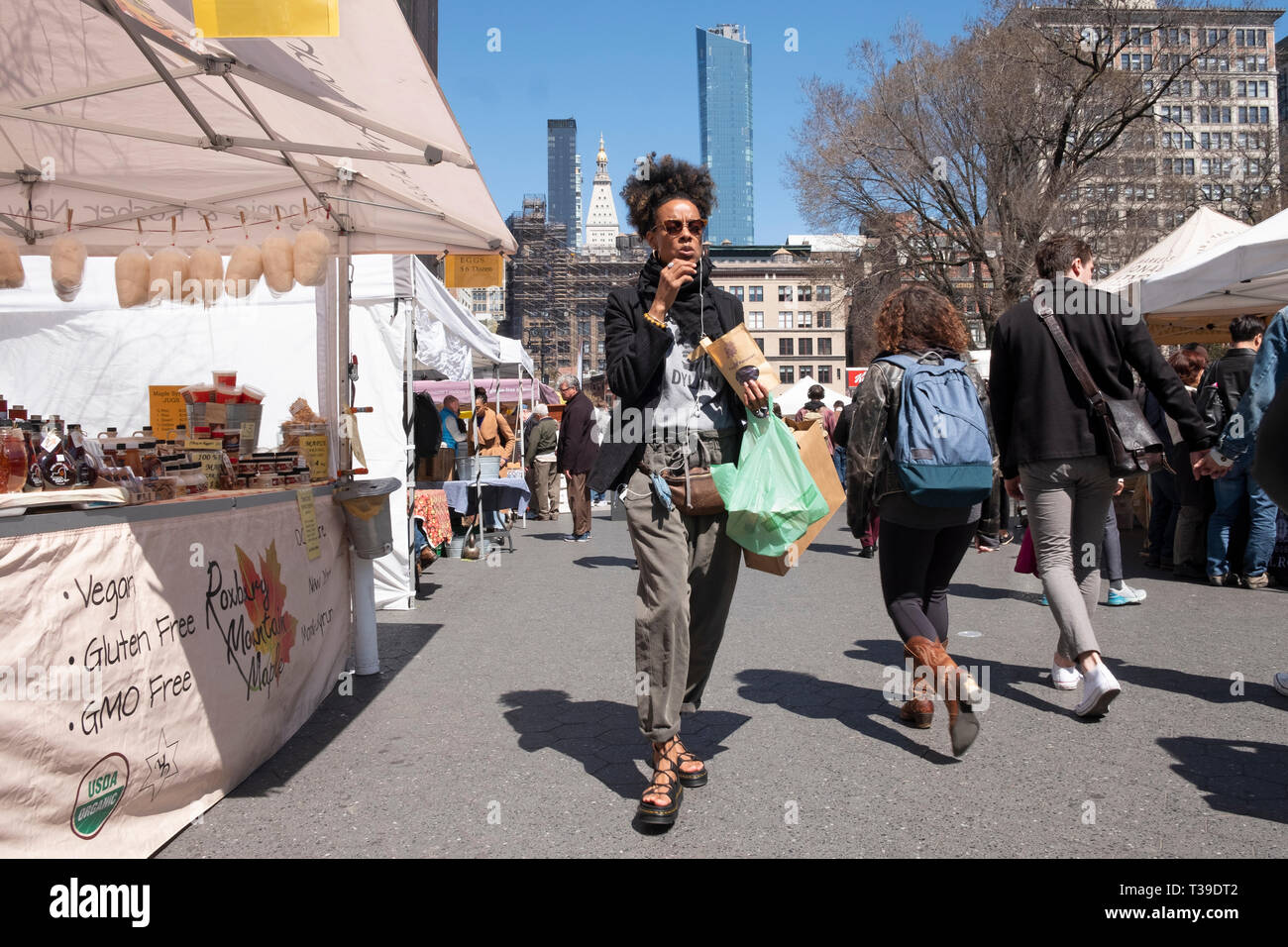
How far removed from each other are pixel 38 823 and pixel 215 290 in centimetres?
354

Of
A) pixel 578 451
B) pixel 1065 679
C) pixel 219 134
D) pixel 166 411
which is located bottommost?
pixel 1065 679

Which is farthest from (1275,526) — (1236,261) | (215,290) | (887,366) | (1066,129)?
(1066,129)

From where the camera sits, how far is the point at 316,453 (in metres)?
5.58

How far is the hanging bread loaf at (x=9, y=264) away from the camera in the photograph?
499cm

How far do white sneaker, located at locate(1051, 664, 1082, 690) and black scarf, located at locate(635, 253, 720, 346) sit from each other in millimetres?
2846

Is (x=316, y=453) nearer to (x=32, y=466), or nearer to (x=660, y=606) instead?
(x=32, y=466)

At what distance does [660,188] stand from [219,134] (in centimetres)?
260

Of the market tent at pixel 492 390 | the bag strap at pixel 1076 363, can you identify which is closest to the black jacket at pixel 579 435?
the market tent at pixel 492 390

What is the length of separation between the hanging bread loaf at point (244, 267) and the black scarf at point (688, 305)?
2.86m

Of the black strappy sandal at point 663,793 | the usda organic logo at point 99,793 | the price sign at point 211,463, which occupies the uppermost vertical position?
the price sign at point 211,463

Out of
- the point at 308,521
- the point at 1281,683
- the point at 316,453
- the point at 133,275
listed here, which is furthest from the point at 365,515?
the point at 1281,683

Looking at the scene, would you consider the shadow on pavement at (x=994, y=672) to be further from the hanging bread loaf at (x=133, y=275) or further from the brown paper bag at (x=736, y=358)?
the hanging bread loaf at (x=133, y=275)

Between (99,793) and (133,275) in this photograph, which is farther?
(133,275)

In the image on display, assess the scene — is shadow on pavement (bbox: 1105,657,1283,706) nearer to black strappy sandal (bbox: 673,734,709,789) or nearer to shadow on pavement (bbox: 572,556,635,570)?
black strappy sandal (bbox: 673,734,709,789)
